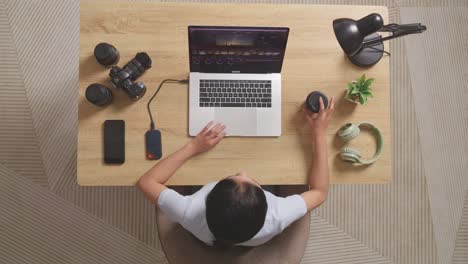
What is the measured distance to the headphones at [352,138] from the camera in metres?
1.29

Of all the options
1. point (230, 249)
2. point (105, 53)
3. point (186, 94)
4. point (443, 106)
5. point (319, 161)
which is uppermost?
point (105, 53)

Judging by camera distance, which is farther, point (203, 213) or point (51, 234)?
point (51, 234)

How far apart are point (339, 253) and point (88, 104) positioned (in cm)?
135

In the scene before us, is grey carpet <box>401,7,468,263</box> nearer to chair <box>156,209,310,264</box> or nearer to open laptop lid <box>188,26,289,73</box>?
chair <box>156,209,310,264</box>

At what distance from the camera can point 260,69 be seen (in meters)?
1.31

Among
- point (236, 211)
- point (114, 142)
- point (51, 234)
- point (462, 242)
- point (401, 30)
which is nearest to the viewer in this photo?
point (236, 211)

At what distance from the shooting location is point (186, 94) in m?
1.32

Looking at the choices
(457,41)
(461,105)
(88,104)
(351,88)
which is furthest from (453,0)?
(88,104)

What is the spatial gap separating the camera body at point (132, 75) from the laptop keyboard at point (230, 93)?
19 centimetres

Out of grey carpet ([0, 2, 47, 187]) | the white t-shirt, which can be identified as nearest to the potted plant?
the white t-shirt

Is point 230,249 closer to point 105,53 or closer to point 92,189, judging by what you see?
point 105,53

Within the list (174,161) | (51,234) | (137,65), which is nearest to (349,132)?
(174,161)

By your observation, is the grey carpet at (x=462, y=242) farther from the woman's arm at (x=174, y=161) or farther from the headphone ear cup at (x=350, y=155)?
the woman's arm at (x=174, y=161)

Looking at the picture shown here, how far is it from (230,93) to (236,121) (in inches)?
3.7
